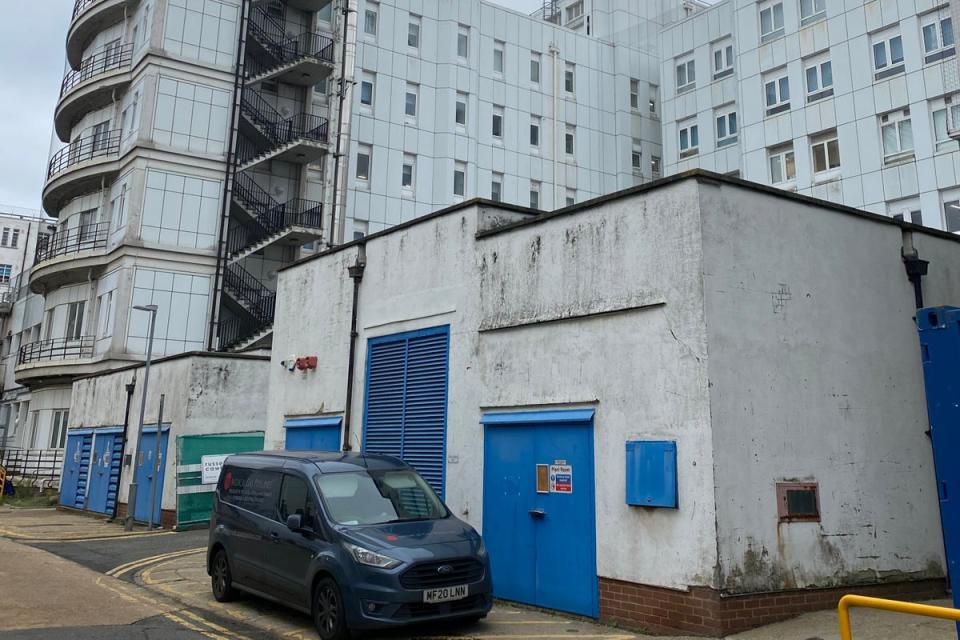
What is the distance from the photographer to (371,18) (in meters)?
39.0

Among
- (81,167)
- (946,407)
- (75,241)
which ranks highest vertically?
(81,167)

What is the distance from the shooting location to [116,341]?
3212 centimetres

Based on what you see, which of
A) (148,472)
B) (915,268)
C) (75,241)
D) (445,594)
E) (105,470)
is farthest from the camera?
(75,241)

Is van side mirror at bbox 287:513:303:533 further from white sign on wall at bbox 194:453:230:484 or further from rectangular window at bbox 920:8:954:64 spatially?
rectangular window at bbox 920:8:954:64

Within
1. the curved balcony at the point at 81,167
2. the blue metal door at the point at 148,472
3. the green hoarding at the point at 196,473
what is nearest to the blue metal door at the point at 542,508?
the green hoarding at the point at 196,473

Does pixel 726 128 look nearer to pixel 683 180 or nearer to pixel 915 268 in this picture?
pixel 915 268

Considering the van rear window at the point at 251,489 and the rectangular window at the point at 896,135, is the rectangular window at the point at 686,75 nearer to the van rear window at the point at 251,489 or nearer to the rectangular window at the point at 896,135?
the rectangular window at the point at 896,135

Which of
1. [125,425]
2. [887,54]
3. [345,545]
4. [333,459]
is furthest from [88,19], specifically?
[345,545]

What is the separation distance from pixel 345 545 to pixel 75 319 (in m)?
31.8

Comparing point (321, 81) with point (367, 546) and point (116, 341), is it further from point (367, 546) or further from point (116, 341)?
point (367, 546)

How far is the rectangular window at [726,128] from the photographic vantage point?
123 feet

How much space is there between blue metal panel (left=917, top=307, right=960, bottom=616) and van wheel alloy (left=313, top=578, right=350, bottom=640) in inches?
227

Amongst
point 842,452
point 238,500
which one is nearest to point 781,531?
point 842,452

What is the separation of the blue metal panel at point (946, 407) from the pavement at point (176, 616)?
203 cm
